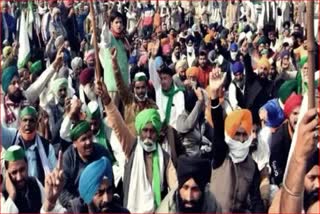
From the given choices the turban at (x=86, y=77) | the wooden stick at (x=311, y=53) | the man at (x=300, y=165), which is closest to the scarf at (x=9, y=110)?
the turban at (x=86, y=77)

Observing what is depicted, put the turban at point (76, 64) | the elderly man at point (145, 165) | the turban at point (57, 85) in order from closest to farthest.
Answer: the elderly man at point (145, 165)
the turban at point (57, 85)
the turban at point (76, 64)

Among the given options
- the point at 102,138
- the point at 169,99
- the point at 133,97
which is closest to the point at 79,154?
the point at 102,138

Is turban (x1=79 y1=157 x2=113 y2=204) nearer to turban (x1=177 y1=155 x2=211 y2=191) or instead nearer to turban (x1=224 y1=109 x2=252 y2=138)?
turban (x1=177 y1=155 x2=211 y2=191)

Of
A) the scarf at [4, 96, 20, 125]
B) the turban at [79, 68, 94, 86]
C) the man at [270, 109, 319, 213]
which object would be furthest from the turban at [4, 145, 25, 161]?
the turban at [79, 68, 94, 86]

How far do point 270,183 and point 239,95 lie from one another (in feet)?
9.72

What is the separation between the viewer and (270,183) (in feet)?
16.2

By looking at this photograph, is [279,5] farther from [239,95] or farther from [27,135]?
[27,135]

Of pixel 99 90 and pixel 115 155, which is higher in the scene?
pixel 99 90

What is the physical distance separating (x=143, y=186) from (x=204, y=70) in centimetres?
477

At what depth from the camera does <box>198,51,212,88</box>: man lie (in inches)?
343

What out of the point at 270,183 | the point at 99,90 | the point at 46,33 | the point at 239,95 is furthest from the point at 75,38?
the point at 270,183

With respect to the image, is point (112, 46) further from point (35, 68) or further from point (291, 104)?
point (291, 104)

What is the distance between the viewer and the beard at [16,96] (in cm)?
657

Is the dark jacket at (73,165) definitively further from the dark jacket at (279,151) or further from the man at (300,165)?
the man at (300,165)
